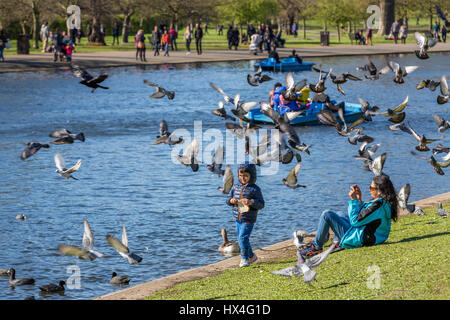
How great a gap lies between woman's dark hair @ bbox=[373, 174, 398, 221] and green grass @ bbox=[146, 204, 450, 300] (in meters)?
0.53

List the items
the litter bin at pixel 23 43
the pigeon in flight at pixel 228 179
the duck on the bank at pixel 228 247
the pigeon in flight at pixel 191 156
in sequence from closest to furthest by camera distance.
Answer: the pigeon in flight at pixel 228 179 → the pigeon in flight at pixel 191 156 → the duck on the bank at pixel 228 247 → the litter bin at pixel 23 43

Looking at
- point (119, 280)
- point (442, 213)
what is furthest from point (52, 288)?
point (442, 213)

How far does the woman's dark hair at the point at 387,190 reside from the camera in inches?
410

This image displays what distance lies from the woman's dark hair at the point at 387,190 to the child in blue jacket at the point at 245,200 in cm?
154

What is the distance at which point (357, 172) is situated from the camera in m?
19.3

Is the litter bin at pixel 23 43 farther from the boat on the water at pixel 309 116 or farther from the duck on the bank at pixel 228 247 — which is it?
the duck on the bank at pixel 228 247

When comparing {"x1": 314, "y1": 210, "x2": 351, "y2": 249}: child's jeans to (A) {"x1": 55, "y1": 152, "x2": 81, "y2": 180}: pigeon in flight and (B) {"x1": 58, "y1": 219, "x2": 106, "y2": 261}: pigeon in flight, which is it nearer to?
(B) {"x1": 58, "y1": 219, "x2": 106, "y2": 261}: pigeon in flight

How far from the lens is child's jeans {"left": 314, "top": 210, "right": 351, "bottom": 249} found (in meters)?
10.7

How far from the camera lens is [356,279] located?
9062 mm

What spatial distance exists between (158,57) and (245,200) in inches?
1612

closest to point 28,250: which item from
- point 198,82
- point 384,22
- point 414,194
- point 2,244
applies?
point 2,244

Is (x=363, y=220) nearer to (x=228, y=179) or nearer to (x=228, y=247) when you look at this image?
(x=228, y=179)

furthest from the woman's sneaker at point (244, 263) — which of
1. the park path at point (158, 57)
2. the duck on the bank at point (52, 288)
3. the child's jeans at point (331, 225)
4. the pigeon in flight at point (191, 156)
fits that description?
the park path at point (158, 57)
